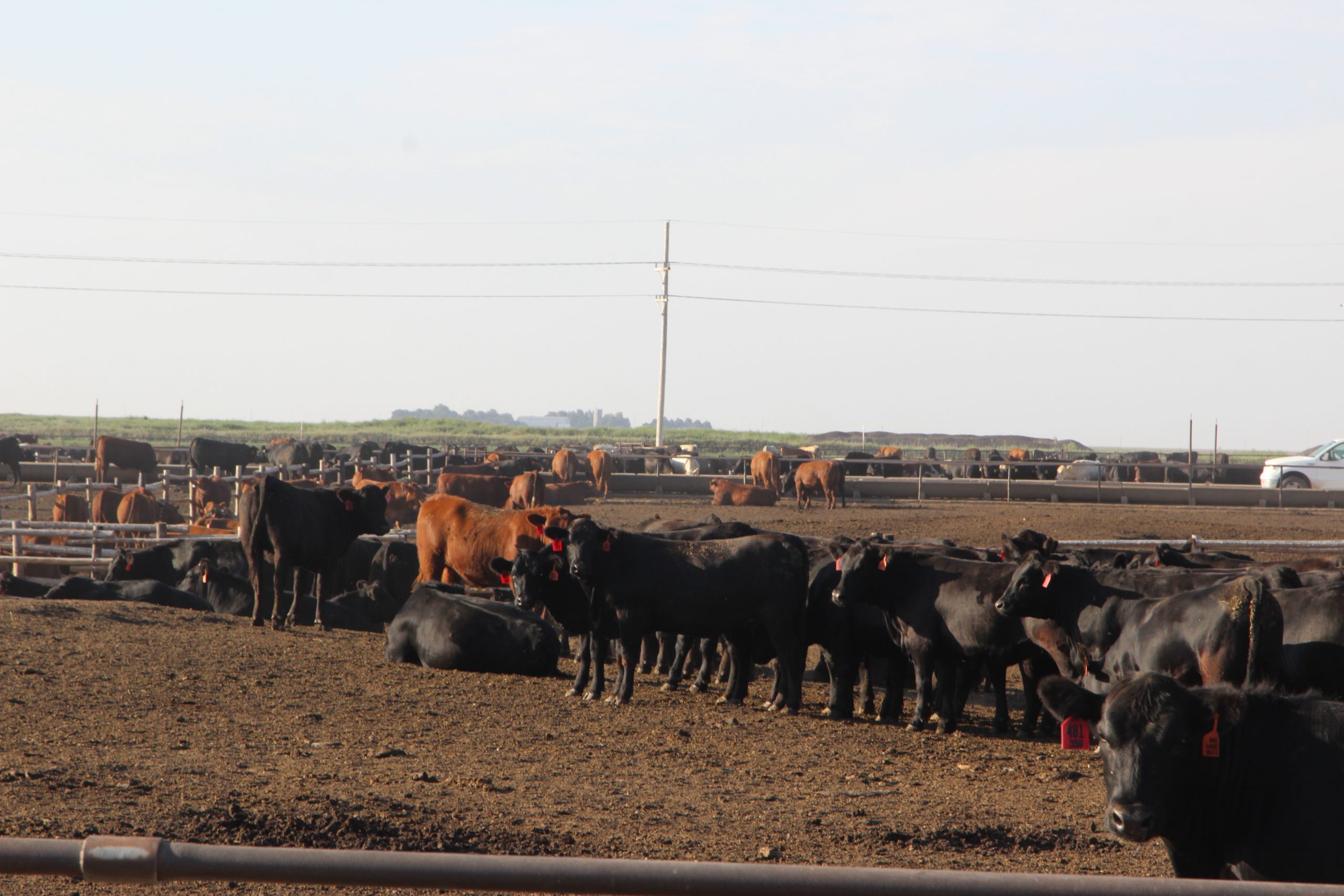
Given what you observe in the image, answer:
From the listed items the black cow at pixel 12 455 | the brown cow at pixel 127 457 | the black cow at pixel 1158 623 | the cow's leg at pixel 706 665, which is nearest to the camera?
the black cow at pixel 1158 623

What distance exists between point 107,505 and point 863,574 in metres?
17.1

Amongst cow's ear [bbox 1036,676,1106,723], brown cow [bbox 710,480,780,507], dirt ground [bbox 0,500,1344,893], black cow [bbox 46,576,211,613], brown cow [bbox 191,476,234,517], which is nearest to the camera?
cow's ear [bbox 1036,676,1106,723]

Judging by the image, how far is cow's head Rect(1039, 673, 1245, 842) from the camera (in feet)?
12.0

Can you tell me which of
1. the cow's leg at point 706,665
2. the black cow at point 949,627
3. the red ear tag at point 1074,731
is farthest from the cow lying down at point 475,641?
the red ear tag at point 1074,731

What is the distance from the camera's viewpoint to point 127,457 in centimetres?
3569

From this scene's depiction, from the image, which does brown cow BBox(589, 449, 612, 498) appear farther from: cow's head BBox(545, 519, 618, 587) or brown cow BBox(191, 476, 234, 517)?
cow's head BBox(545, 519, 618, 587)

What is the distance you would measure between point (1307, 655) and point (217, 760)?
673cm

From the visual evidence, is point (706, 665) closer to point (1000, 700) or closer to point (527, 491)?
point (1000, 700)

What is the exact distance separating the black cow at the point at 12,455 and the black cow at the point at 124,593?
24225 mm

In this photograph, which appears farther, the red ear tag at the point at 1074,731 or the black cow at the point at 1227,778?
the red ear tag at the point at 1074,731

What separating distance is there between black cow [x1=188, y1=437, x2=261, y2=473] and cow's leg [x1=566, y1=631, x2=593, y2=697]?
101ft

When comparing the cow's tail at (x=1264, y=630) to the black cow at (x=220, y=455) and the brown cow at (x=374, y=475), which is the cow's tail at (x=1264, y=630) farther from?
the black cow at (x=220, y=455)

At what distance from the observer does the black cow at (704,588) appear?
9.93 metres

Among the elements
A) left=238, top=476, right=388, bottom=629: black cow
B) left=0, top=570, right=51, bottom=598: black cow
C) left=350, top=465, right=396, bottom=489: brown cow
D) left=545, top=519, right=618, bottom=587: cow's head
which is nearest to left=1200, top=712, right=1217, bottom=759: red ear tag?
left=545, top=519, right=618, bottom=587: cow's head
